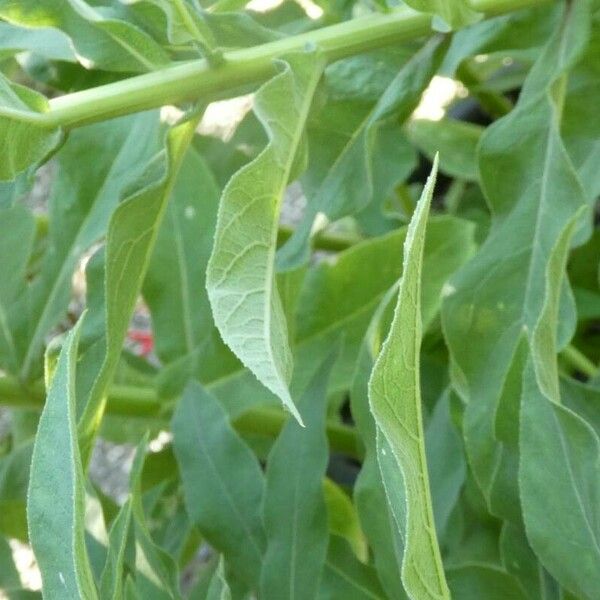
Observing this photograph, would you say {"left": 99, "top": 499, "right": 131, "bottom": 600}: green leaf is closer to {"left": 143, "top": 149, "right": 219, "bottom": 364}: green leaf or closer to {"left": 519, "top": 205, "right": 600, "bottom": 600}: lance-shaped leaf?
{"left": 519, "top": 205, "right": 600, "bottom": 600}: lance-shaped leaf

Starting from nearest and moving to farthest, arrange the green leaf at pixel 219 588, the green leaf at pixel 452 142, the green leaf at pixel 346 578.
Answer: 1. the green leaf at pixel 219 588
2. the green leaf at pixel 346 578
3. the green leaf at pixel 452 142

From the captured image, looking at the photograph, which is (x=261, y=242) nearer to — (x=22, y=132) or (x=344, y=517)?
(x=22, y=132)

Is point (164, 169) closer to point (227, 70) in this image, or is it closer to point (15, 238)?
point (227, 70)

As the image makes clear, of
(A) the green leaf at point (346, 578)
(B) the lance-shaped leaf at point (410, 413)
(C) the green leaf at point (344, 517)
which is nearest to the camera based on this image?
(B) the lance-shaped leaf at point (410, 413)

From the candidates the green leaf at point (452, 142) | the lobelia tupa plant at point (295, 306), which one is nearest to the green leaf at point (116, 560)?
the lobelia tupa plant at point (295, 306)

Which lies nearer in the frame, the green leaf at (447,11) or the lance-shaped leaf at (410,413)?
the lance-shaped leaf at (410,413)

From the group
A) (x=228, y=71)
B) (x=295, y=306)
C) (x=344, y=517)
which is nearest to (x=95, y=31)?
(x=228, y=71)

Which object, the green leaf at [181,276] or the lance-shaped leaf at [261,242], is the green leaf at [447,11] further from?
the green leaf at [181,276]

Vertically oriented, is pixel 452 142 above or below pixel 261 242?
below
